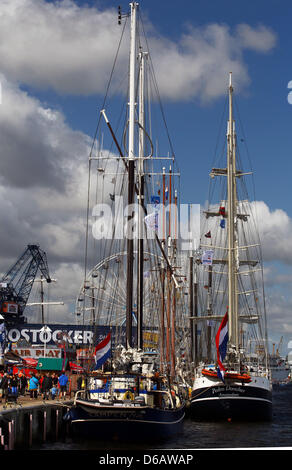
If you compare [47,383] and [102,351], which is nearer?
[102,351]

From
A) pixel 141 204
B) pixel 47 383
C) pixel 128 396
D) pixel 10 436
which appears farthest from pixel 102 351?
pixel 47 383

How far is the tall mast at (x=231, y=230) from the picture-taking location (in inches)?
2425

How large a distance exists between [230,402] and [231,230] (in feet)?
70.8

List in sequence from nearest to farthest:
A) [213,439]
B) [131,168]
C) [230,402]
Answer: [213,439] < [131,168] < [230,402]

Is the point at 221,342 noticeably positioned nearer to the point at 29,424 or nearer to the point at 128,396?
the point at 128,396

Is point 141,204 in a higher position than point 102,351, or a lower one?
higher

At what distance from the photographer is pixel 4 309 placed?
496 feet

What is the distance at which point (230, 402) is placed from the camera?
48.5 meters

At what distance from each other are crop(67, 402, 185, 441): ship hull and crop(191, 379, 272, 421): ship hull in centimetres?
1651

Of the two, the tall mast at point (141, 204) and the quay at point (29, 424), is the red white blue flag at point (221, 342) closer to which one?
the tall mast at point (141, 204)
